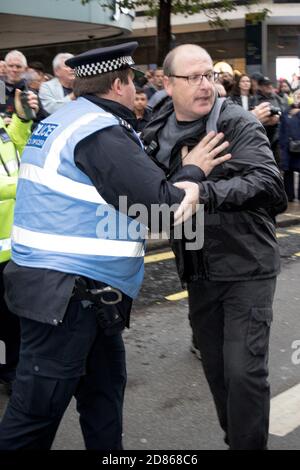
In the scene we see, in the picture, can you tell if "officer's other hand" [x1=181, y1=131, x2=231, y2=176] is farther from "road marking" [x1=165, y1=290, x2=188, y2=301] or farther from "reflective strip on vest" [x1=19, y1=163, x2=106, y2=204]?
"road marking" [x1=165, y1=290, x2=188, y2=301]

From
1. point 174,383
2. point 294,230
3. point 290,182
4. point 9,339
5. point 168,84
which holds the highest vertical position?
point 168,84

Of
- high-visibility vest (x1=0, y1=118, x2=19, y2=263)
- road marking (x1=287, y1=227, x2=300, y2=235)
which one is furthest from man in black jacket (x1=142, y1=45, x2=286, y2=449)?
road marking (x1=287, y1=227, x2=300, y2=235)

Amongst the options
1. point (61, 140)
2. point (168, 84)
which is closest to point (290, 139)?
point (168, 84)

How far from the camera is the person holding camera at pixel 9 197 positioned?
142 inches

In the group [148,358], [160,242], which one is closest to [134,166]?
[148,358]

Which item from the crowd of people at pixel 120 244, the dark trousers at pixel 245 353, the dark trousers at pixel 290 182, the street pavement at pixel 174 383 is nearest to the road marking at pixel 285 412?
the street pavement at pixel 174 383

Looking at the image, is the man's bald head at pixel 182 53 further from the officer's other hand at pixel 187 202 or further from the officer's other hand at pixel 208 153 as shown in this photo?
the officer's other hand at pixel 187 202

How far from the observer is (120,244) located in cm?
234

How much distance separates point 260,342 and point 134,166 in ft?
2.95

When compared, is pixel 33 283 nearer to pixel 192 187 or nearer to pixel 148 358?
pixel 192 187

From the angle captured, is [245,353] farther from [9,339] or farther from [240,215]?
[9,339]

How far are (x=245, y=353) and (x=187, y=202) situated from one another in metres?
0.67

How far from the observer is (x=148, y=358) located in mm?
4398
